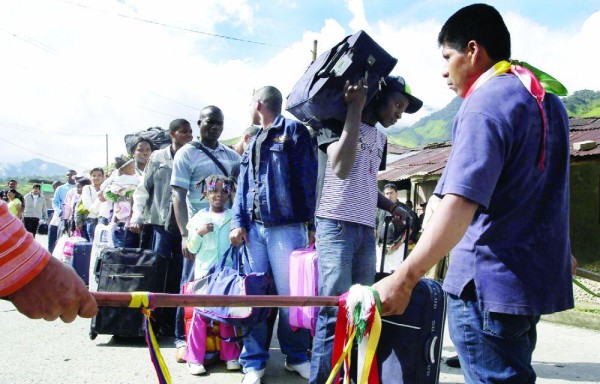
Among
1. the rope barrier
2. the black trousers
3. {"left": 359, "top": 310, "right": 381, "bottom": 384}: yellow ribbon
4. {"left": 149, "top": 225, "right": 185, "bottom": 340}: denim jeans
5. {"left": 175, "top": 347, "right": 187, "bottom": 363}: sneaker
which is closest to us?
the rope barrier

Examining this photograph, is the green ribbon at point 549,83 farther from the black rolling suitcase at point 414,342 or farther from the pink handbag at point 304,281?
the pink handbag at point 304,281

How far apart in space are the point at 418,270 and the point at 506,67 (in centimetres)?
84

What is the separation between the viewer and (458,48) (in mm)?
1999

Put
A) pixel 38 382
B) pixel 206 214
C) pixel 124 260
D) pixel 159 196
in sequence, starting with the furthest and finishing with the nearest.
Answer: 1. pixel 159 196
2. pixel 124 260
3. pixel 206 214
4. pixel 38 382

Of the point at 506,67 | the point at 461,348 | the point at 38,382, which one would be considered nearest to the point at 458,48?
the point at 506,67

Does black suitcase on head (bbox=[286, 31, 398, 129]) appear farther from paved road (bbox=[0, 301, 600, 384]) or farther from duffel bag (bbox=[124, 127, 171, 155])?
duffel bag (bbox=[124, 127, 171, 155])

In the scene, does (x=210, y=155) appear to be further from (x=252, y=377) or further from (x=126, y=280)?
(x=252, y=377)

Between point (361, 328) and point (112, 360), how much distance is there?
2.88 m

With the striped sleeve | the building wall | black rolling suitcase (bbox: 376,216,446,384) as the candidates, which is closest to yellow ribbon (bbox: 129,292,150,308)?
the striped sleeve

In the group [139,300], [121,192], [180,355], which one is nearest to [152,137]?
[121,192]

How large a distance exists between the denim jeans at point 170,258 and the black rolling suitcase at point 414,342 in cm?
305

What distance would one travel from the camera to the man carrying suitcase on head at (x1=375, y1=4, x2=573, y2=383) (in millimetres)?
1687

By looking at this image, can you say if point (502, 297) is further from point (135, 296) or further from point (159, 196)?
point (159, 196)

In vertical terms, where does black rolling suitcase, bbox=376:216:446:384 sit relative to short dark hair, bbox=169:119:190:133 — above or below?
below
